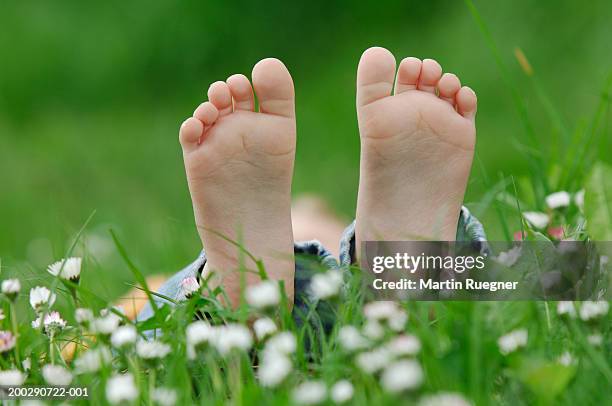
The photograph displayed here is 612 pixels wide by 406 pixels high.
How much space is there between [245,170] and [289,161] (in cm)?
6

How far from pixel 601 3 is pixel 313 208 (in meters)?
1.55

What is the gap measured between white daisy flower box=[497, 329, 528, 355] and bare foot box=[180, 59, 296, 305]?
1.32ft

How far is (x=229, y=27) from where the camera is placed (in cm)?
421

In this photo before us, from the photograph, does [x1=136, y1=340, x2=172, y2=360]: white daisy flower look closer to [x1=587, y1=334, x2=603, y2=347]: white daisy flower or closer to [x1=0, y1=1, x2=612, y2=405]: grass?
[x1=0, y1=1, x2=612, y2=405]: grass

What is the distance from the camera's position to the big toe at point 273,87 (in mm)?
1269

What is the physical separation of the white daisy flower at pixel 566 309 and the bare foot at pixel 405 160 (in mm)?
363

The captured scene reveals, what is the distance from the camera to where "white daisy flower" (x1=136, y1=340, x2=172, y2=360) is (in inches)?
35.8

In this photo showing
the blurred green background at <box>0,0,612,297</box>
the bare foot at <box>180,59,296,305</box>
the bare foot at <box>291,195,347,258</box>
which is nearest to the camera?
the bare foot at <box>180,59,296,305</box>

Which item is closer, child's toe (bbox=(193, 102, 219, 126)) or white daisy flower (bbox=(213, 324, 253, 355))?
white daisy flower (bbox=(213, 324, 253, 355))

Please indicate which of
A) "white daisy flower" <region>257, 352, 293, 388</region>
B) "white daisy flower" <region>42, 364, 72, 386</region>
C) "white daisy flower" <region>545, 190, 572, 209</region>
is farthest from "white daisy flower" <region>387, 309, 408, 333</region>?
"white daisy flower" <region>545, 190, 572, 209</region>

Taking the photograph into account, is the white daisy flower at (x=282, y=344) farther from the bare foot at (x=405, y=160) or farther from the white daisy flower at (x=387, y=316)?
the bare foot at (x=405, y=160)

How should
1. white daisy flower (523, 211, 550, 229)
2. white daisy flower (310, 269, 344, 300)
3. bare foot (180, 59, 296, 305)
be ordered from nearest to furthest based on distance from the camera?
1. white daisy flower (310, 269, 344, 300)
2. bare foot (180, 59, 296, 305)
3. white daisy flower (523, 211, 550, 229)

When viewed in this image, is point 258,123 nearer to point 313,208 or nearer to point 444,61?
point 313,208

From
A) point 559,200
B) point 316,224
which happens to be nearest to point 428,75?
point 559,200
